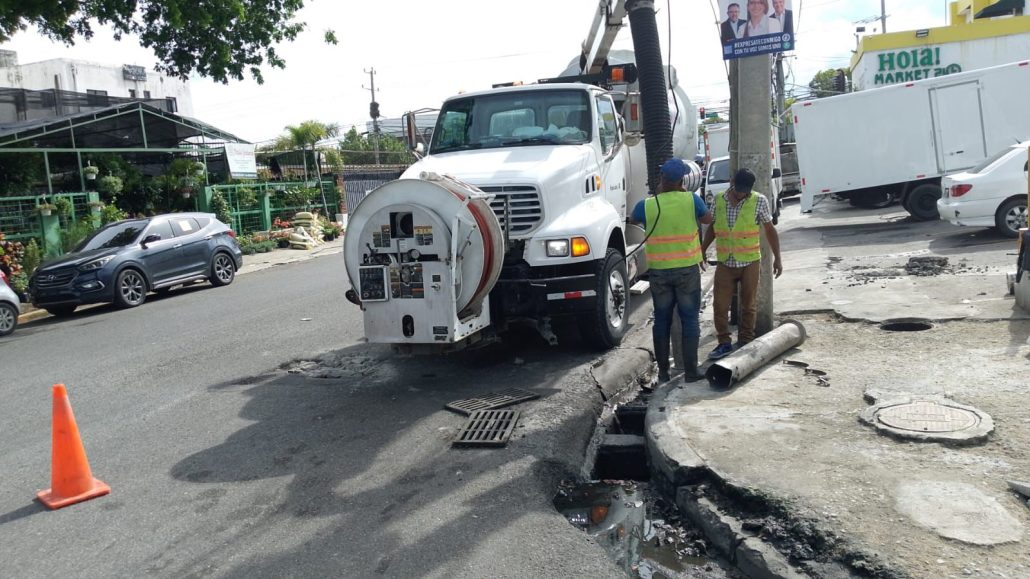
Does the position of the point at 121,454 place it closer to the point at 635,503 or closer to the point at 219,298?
the point at 635,503

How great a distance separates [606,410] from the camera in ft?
22.3

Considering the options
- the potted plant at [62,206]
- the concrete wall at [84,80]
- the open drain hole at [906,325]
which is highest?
the concrete wall at [84,80]

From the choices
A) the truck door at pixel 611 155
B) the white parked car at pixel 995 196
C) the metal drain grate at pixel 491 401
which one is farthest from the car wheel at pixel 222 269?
the white parked car at pixel 995 196

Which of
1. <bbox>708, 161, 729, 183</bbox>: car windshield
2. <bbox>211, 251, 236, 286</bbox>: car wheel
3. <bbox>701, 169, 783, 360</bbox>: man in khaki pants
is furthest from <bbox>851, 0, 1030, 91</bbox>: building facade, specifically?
<bbox>701, 169, 783, 360</bbox>: man in khaki pants

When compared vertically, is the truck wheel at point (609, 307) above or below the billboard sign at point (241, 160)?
below

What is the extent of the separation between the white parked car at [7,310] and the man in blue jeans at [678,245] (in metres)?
10.9

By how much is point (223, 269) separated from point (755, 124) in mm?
13002

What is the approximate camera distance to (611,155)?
894 centimetres

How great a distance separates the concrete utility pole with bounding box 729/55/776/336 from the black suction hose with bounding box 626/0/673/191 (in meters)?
0.85

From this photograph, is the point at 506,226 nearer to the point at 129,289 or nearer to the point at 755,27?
the point at 755,27

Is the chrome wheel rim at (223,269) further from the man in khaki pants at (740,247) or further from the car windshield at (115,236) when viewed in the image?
the man in khaki pants at (740,247)

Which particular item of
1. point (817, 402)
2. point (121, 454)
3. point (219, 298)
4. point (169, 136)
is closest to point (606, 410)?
point (817, 402)

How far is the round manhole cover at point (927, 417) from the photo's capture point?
4.91 metres

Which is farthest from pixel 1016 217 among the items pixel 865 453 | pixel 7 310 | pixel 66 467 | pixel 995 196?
pixel 7 310
